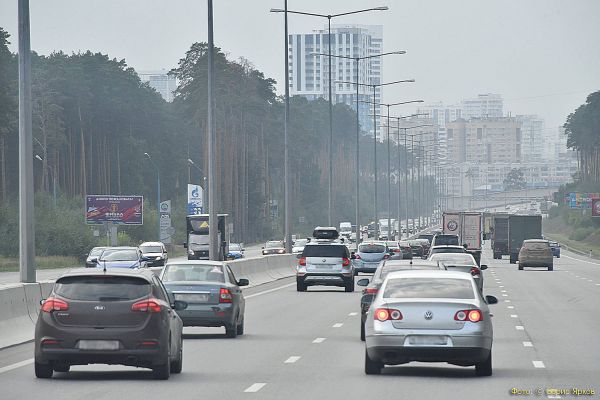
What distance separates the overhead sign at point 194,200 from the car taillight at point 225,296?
80.6 meters

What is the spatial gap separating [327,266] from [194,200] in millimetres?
61094

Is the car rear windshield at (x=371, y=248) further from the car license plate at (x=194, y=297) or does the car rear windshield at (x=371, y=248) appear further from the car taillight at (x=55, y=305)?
the car taillight at (x=55, y=305)

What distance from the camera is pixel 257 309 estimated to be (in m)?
37.4

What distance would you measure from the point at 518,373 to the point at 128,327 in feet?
16.7

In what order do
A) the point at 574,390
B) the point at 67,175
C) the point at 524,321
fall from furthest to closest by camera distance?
the point at 67,175
the point at 524,321
the point at 574,390

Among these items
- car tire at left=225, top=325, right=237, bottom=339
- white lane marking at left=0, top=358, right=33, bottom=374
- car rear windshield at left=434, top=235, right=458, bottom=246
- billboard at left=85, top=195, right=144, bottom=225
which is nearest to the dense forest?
billboard at left=85, top=195, right=144, bottom=225

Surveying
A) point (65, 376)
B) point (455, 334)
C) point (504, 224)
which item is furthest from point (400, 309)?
point (504, 224)

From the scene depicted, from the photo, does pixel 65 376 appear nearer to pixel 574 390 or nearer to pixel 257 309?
pixel 574 390

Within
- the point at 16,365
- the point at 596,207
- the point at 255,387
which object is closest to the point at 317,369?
the point at 255,387

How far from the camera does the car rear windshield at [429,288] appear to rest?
19.3 meters

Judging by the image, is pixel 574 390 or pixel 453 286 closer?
pixel 574 390

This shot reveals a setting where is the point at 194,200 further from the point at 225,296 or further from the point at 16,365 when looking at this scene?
the point at 16,365

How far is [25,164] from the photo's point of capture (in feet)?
91.2

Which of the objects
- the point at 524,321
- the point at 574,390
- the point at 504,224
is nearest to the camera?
the point at 574,390
